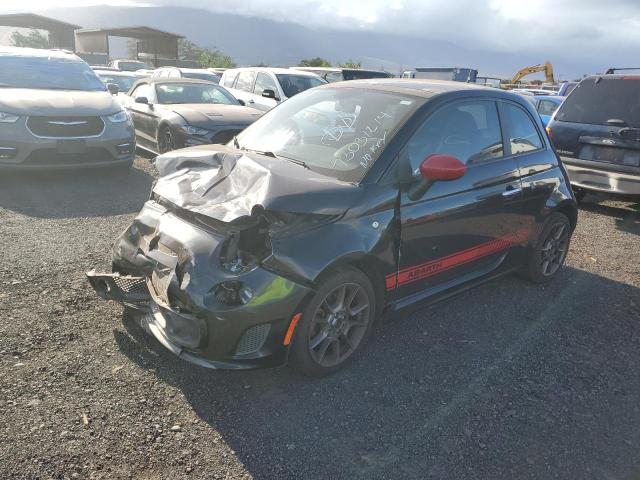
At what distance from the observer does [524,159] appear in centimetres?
416

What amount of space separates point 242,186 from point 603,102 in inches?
238

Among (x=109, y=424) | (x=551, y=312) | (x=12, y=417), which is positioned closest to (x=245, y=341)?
(x=109, y=424)

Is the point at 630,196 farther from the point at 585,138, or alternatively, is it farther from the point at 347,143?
the point at 347,143

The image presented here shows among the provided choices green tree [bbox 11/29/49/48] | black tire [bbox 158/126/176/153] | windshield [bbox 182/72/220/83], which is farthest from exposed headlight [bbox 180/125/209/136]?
green tree [bbox 11/29/49/48]

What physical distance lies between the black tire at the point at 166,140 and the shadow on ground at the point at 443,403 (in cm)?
530

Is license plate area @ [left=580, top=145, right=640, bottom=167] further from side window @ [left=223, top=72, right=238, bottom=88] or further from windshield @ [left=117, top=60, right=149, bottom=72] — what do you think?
windshield @ [left=117, top=60, right=149, bottom=72]

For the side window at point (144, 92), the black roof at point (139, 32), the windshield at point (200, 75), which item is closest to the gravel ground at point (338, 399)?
the side window at point (144, 92)

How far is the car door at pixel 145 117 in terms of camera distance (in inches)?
340

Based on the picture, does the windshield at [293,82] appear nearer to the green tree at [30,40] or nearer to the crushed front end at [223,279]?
the crushed front end at [223,279]

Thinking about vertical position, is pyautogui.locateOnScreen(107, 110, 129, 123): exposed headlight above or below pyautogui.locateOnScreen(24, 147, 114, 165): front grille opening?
above

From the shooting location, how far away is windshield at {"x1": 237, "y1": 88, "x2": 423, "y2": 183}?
127 inches

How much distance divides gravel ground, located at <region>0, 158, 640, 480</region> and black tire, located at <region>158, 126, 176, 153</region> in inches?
166

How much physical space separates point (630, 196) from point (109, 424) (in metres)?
6.60

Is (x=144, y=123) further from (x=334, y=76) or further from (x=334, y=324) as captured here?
(x=334, y=76)
